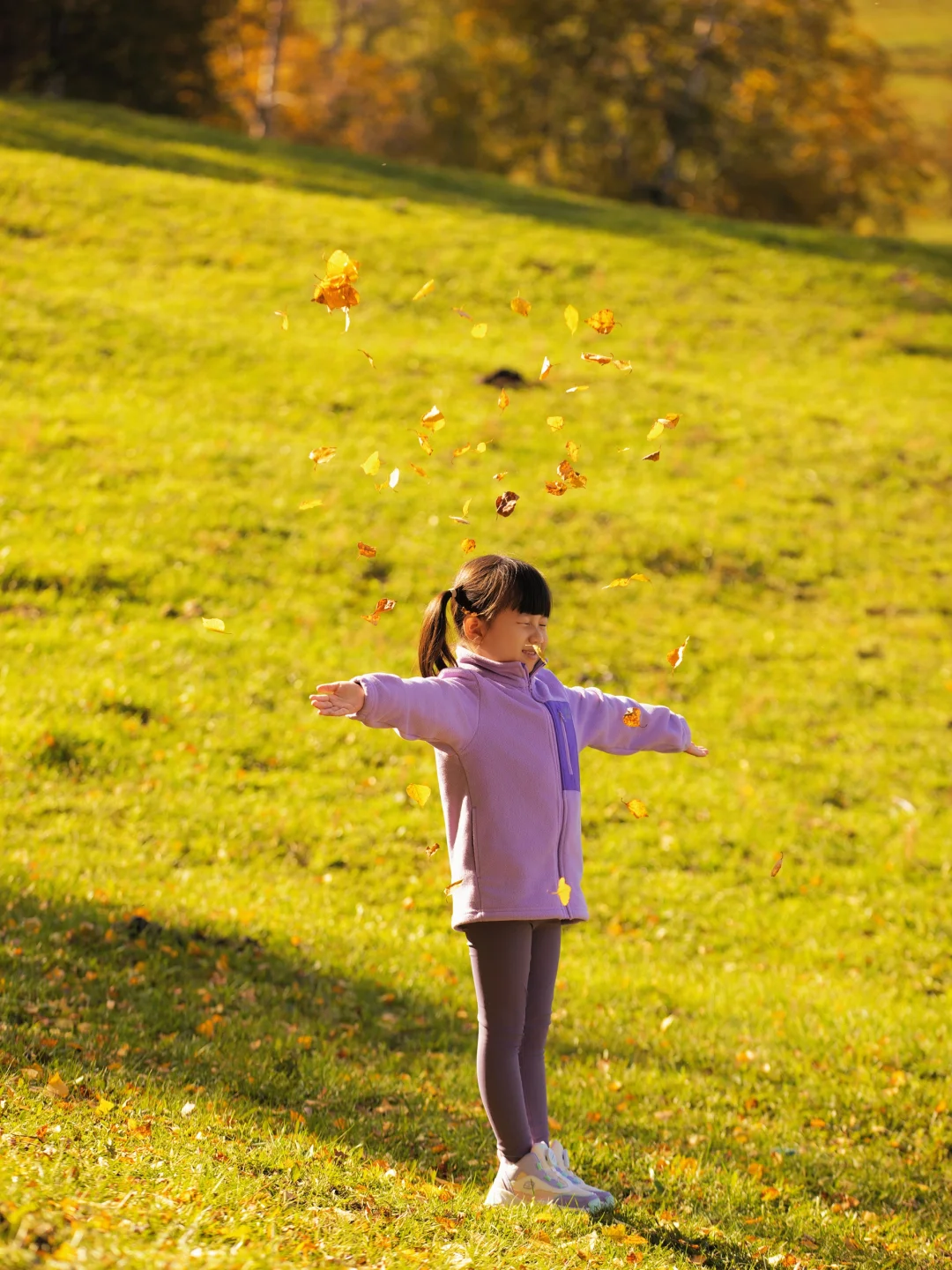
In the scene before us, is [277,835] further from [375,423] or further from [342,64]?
[342,64]

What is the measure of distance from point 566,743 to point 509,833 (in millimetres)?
419

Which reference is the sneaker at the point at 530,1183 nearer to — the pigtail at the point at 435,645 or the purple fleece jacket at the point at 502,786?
the purple fleece jacket at the point at 502,786

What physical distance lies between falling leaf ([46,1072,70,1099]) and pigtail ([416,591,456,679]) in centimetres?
211

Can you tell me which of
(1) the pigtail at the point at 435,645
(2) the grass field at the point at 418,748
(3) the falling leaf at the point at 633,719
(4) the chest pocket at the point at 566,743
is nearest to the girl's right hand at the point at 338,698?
(1) the pigtail at the point at 435,645

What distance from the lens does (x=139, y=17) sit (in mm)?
31906

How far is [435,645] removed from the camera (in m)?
4.75

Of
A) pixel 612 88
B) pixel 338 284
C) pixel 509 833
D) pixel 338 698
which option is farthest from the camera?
pixel 612 88

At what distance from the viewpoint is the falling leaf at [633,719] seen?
495cm

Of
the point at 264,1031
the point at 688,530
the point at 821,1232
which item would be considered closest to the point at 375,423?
the point at 688,530

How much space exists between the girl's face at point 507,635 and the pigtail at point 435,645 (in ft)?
0.33

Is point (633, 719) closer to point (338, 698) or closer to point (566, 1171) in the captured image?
point (338, 698)

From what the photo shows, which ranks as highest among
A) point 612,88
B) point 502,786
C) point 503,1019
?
point 612,88

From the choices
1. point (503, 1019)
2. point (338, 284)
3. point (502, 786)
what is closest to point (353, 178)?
point (338, 284)

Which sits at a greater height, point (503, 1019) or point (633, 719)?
point (633, 719)
